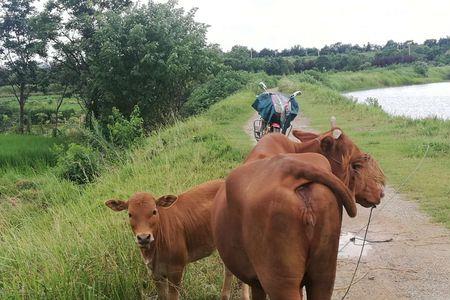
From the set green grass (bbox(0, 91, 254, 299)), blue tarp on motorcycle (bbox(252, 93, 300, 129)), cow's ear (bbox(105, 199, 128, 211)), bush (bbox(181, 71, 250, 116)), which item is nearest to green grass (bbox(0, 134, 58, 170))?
bush (bbox(181, 71, 250, 116))

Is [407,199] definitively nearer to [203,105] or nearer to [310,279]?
[310,279]

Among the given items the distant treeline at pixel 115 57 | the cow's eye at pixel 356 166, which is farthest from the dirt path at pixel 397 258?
the distant treeline at pixel 115 57

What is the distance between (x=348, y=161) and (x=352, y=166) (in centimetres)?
6

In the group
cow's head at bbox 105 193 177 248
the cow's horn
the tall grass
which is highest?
the cow's horn

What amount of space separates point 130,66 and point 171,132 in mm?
4818

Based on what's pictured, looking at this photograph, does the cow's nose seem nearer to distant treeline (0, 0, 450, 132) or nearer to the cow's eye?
the cow's eye

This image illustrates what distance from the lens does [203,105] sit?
27750 mm

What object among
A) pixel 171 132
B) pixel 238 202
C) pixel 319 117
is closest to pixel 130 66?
pixel 171 132

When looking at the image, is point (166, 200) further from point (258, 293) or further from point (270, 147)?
point (258, 293)

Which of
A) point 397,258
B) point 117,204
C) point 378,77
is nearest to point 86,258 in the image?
point 117,204

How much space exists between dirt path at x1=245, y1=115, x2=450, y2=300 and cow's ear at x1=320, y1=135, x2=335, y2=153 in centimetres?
203

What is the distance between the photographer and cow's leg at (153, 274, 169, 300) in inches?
184

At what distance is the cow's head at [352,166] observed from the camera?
348cm

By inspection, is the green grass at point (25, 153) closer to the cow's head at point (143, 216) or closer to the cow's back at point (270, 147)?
the cow's head at point (143, 216)
